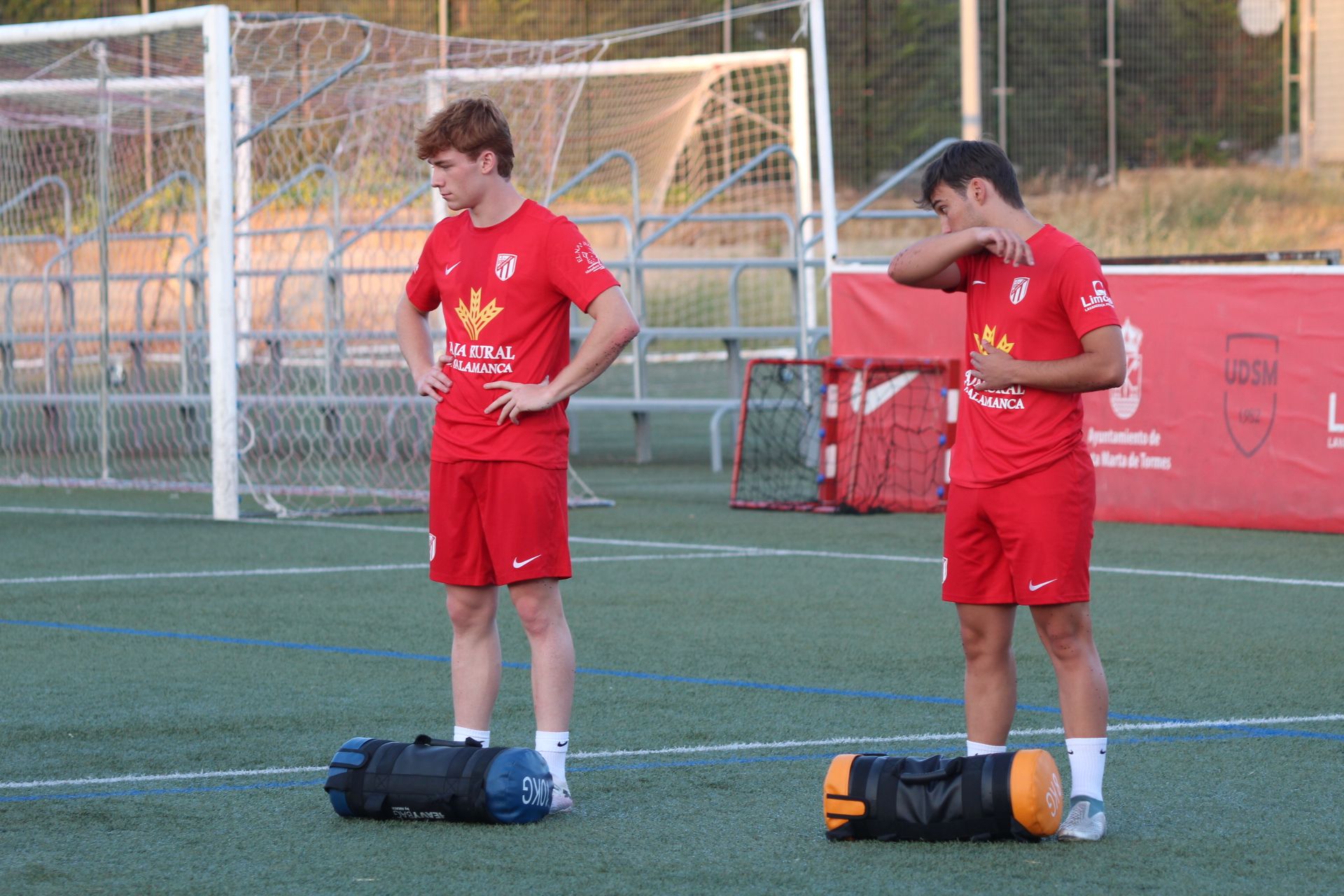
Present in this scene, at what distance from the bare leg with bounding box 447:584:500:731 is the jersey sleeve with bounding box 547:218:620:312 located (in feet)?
2.49

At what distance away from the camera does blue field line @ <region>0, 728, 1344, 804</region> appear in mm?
4973

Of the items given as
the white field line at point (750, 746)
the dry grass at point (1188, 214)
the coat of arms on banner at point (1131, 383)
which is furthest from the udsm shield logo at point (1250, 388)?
the dry grass at point (1188, 214)

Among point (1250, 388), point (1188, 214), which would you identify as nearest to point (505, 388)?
point (1250, 388)

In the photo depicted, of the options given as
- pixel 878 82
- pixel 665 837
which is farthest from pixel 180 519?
pixel 878 82

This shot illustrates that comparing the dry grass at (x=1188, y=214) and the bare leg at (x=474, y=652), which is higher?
the dry grass at (x=1188, y=214)

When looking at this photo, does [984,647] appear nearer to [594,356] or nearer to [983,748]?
[983,748]

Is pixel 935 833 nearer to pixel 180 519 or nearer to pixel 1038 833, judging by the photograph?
pixel 1038 833

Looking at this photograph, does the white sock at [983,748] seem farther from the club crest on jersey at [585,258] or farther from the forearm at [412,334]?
the forearm at [412,334]

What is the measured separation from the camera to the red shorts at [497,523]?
4.73m

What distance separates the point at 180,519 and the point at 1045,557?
8.21 metres

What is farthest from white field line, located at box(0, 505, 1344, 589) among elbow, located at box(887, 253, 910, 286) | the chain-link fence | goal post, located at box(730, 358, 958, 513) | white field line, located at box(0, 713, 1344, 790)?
the chain-link fence

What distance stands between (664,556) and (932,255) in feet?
18.3

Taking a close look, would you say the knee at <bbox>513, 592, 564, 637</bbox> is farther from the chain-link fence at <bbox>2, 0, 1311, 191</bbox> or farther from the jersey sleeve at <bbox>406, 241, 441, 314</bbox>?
the chain-link fence at <bbox>2, 0, 1311, 191</bbox>

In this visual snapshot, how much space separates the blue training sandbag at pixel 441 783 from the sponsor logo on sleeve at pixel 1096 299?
1.64m
